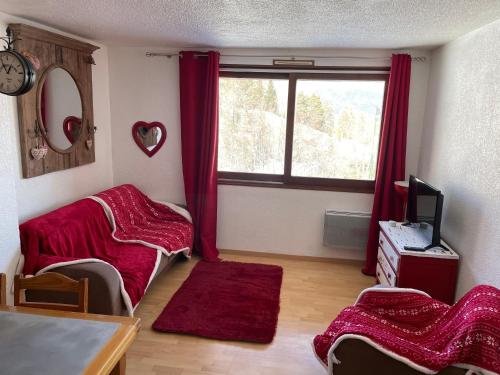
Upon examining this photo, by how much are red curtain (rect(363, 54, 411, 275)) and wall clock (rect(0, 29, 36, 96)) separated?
305cm

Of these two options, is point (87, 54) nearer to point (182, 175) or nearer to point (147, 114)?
point (147, 114)

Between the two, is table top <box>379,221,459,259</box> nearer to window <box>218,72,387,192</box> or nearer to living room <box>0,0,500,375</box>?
living room <box>0,0,500,375</box>

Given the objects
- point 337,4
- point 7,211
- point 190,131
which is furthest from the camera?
point 190,131

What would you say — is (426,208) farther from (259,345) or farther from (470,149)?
(259,345)

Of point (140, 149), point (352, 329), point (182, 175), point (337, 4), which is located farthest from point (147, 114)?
point (352, 329)

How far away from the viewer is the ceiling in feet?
7.52

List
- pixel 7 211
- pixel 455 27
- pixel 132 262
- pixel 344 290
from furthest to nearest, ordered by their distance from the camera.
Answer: pixel 344 290 → pixel 132 262 → pixel 455 27 → pixel 7 211

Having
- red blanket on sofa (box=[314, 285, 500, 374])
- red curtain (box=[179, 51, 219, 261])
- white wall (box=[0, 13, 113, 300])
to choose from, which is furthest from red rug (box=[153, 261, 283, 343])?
white wall (box=[0, 13, 113, 300])

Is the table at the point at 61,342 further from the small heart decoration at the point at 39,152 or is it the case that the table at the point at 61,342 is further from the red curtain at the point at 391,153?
the red curtain at the point at 391,153

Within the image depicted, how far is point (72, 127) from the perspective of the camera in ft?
11.3

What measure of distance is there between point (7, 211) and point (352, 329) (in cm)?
218

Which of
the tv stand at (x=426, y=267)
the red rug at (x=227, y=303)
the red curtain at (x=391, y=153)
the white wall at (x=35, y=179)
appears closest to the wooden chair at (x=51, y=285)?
the white wall at (x=35, y=179)

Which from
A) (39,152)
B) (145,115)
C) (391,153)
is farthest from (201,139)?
(391,153)

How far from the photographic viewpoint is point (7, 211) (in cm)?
238
